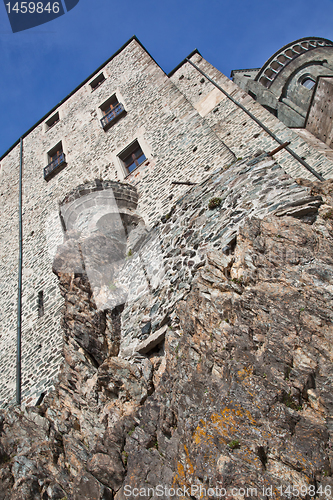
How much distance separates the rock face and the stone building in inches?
32.7

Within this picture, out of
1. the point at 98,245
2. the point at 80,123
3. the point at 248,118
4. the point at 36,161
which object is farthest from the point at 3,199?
the point at 248,118

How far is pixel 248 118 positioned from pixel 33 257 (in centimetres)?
881

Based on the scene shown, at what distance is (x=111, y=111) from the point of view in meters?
14.9

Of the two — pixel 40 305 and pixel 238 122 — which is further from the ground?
pixel 238 122

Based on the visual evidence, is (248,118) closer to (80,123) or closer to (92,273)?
(80,123)

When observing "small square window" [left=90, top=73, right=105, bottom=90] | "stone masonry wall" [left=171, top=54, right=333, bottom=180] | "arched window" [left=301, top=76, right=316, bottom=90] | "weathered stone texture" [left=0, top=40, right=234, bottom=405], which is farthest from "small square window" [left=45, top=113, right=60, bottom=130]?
"arched window" [left=301, top=76, right=316, bottom=90]

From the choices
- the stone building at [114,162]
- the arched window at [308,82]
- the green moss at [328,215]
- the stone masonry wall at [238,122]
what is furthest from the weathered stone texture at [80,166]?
the arched window at [308,82]

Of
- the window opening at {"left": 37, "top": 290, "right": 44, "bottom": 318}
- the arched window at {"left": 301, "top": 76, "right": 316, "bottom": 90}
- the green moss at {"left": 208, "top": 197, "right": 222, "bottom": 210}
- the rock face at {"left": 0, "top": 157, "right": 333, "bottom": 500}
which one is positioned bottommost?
the rock face at {"left": 0, "top": 157, "right": 333, "bottom": 500}

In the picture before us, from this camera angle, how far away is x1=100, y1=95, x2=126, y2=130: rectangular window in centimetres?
1416

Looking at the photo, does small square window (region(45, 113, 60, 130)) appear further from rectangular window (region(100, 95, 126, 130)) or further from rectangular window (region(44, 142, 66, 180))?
rectangular window (region(100, 95, 126, 130))

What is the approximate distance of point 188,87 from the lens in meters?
16.4

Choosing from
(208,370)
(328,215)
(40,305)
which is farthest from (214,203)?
(40,305)

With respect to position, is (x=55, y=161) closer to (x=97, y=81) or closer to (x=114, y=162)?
(x=114, y=162)

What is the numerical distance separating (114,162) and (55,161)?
382 cm
